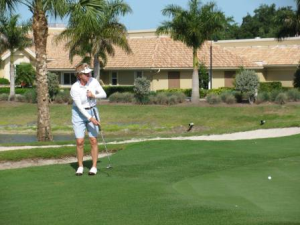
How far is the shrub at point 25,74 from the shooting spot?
65875 mm

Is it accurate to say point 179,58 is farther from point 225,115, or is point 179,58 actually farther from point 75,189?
point 75,189

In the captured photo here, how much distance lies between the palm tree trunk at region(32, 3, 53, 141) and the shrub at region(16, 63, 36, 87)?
4328 centimetres

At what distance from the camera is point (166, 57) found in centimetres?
5631

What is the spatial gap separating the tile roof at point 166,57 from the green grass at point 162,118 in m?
12.2

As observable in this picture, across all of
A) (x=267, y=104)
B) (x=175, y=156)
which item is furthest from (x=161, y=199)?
(x=267, y=104)

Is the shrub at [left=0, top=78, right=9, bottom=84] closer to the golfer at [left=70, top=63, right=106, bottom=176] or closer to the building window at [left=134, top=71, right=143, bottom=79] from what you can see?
the building window at [left=134, top=71, right=143, bottom=79]

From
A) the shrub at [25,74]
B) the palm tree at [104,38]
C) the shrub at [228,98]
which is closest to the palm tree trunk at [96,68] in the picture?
the palm tree at [104,38]

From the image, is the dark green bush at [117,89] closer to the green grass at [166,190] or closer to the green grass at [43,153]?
the green grass at [43,153]

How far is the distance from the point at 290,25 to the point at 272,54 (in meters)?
12.1

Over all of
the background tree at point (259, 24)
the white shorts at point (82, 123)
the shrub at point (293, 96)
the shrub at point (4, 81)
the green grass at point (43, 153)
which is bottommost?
the green grass at point (43, 153)

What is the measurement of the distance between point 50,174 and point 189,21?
3141 cm

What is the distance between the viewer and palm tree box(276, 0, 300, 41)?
48719 millimetres

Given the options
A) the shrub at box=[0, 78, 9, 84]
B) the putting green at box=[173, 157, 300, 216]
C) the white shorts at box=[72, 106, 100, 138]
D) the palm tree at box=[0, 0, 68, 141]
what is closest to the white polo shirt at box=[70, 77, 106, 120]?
the white shorts at box=[72, 106, 100, 138]

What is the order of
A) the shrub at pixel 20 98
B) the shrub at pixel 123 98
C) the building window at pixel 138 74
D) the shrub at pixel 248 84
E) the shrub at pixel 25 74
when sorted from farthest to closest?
the shrub at pixel 25 74 → the building window at pixel 138 74 → the shrub at pixel 20 98 → the shrub at pixel 123 98 → the shrub at pixel 248 84
